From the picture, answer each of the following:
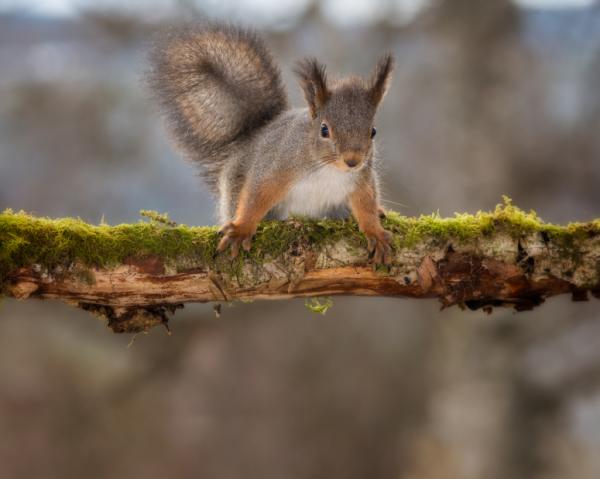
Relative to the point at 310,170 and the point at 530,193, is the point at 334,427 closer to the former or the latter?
the point at 530,193

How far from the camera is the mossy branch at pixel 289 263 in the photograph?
195cm

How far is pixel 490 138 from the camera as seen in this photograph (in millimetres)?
5039

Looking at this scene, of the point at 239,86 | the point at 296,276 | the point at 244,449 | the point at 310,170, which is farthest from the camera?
the point at 244,449

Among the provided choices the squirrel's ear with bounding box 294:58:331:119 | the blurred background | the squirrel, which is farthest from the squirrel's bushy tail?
the blurred background

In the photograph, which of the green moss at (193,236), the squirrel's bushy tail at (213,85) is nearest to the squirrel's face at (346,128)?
the green moss at (193,236)

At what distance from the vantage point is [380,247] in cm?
208

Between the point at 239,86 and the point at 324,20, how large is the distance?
2776mm

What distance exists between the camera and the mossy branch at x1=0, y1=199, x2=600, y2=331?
6.38ft

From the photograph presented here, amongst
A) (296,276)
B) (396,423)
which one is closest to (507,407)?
(396,423)

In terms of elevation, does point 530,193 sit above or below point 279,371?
above

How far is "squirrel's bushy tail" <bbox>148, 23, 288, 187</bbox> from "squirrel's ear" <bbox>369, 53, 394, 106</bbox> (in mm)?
606

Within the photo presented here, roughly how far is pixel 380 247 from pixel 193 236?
585 millimetres

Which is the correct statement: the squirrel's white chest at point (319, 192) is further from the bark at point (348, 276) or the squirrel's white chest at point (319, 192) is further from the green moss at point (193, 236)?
the bark at point (348, 276)

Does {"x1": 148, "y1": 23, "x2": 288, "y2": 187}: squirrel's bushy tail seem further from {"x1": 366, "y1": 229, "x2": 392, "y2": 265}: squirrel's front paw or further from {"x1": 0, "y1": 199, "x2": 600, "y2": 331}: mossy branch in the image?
{"x1": 366, "y1": 229, "x2": 392, "y2": 265}: squirrel's front paw
